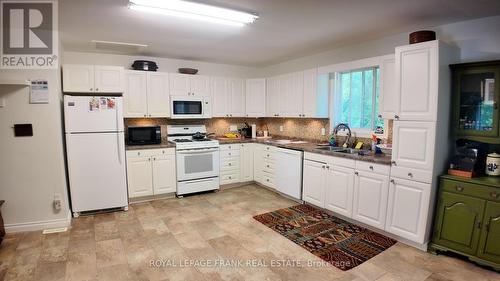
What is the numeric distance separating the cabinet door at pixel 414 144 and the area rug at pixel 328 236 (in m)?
0.95

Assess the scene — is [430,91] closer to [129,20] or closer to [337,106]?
[337,106]

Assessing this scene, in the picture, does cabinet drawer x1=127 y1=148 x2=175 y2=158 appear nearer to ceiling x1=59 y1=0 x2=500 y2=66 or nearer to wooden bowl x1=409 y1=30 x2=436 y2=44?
ceiling x1=59 y1=0 x2=500 y2=66

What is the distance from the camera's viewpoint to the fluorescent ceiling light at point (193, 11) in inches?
94.8

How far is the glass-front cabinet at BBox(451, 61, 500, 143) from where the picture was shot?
2.49m

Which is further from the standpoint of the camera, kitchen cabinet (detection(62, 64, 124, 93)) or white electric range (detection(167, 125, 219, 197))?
white electric range (detection(167, 125, 219, 197))

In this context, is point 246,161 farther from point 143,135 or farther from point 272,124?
point 143,135

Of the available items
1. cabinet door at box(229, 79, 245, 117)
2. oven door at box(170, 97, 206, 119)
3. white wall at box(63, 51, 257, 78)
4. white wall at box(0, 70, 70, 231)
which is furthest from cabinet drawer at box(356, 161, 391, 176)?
white wall at box(0, 70, 70, 231)

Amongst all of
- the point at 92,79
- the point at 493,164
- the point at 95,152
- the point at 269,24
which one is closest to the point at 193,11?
the point at 269,24

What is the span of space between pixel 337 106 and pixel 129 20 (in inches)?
129

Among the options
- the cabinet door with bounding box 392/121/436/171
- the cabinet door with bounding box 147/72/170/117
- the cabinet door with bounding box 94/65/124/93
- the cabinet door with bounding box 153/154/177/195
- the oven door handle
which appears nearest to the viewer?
the cabinet door with bounding box 392/121/436/171

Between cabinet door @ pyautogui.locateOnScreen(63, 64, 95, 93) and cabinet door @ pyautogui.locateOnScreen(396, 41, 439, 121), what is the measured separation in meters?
4.11

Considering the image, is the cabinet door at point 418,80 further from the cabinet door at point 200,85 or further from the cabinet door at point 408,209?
the cabinet door at point 200,85

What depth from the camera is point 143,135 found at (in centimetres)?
441

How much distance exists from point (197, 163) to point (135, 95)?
1566 mm
